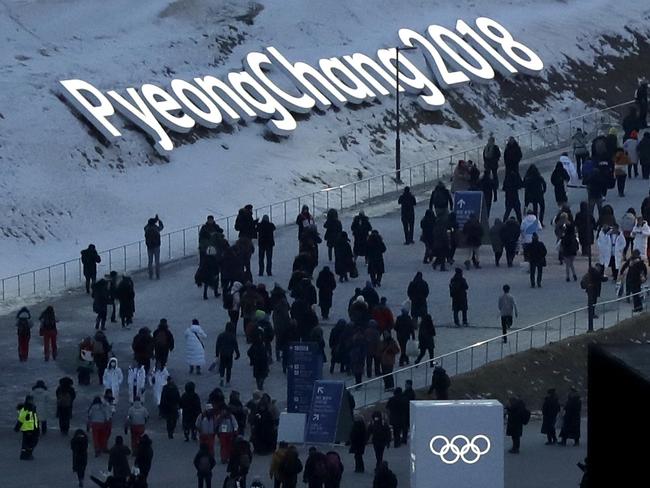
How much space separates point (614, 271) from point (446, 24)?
21.4 m

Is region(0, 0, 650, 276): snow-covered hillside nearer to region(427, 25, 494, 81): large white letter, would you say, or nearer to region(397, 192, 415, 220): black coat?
region(427, 25, 494, 81): large white letter

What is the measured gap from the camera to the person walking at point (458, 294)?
101 ft

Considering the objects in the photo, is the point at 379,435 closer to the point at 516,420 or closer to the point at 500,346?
the point at 516,420

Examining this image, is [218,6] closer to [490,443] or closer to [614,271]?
[614,271]

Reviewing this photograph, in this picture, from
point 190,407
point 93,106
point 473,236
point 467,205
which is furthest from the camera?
point 93,106

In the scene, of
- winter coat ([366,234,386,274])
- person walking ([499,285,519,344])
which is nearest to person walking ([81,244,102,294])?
winter coat ([366,234,386,274])

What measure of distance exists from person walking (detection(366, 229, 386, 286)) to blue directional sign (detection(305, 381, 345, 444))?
27.6 ft

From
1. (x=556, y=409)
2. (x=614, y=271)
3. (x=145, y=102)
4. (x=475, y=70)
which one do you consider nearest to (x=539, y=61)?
(x=475, y=70)

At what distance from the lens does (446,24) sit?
54.4 meters

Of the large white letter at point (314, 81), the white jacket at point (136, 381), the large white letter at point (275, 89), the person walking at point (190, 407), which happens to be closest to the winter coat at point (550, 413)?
the person walking at point (190, 407)

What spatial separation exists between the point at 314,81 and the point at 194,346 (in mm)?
21074

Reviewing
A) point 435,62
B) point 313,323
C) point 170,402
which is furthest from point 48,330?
point 435,62

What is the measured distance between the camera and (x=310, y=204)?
→ 4316 centimetres

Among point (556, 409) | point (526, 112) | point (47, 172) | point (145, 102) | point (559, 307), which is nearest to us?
point (556, 409)
